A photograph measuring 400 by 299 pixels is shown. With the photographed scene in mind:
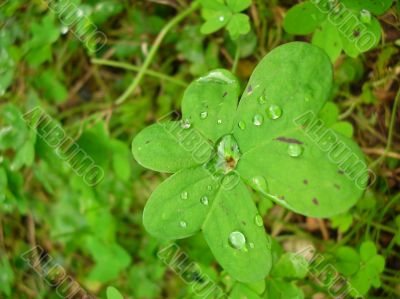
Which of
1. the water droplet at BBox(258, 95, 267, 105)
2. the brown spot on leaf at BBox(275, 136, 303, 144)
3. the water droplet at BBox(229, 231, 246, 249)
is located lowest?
the water droplet at BBox(229, 231, 246, 249)

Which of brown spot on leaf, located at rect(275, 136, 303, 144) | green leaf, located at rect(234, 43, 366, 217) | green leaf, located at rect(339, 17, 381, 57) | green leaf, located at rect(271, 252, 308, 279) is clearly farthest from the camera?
green leaf, located at rect(271, 252, 308, 279)

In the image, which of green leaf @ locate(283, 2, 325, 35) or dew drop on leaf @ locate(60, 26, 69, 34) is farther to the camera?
dew drop on leaf @ locate(60, 26, 69, 34)

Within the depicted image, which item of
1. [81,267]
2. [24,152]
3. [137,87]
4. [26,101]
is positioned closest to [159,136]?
[24,152]

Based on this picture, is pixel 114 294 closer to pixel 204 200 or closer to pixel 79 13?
pixel 204 200

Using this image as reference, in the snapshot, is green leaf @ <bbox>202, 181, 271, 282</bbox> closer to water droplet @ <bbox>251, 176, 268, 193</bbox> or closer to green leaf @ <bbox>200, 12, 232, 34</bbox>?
water droplet @ <bbox>251, 176, 268, 193</bbox>

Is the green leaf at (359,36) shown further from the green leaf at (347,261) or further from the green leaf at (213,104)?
the green leaf at (347,261)

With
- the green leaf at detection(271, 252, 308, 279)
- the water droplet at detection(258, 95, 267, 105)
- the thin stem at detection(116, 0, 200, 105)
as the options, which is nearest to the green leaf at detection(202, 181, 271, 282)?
the water droplet at detection(258, 95, 267, 105)

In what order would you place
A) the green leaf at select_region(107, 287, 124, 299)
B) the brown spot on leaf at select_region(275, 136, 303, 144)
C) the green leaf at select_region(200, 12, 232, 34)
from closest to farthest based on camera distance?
the brown spot on leaf at select_region(275, 136, 303, 144), the green leaf at select_region(107, 287, 124, 299), the green leaf at select_region(200, 12, 232, 34)
